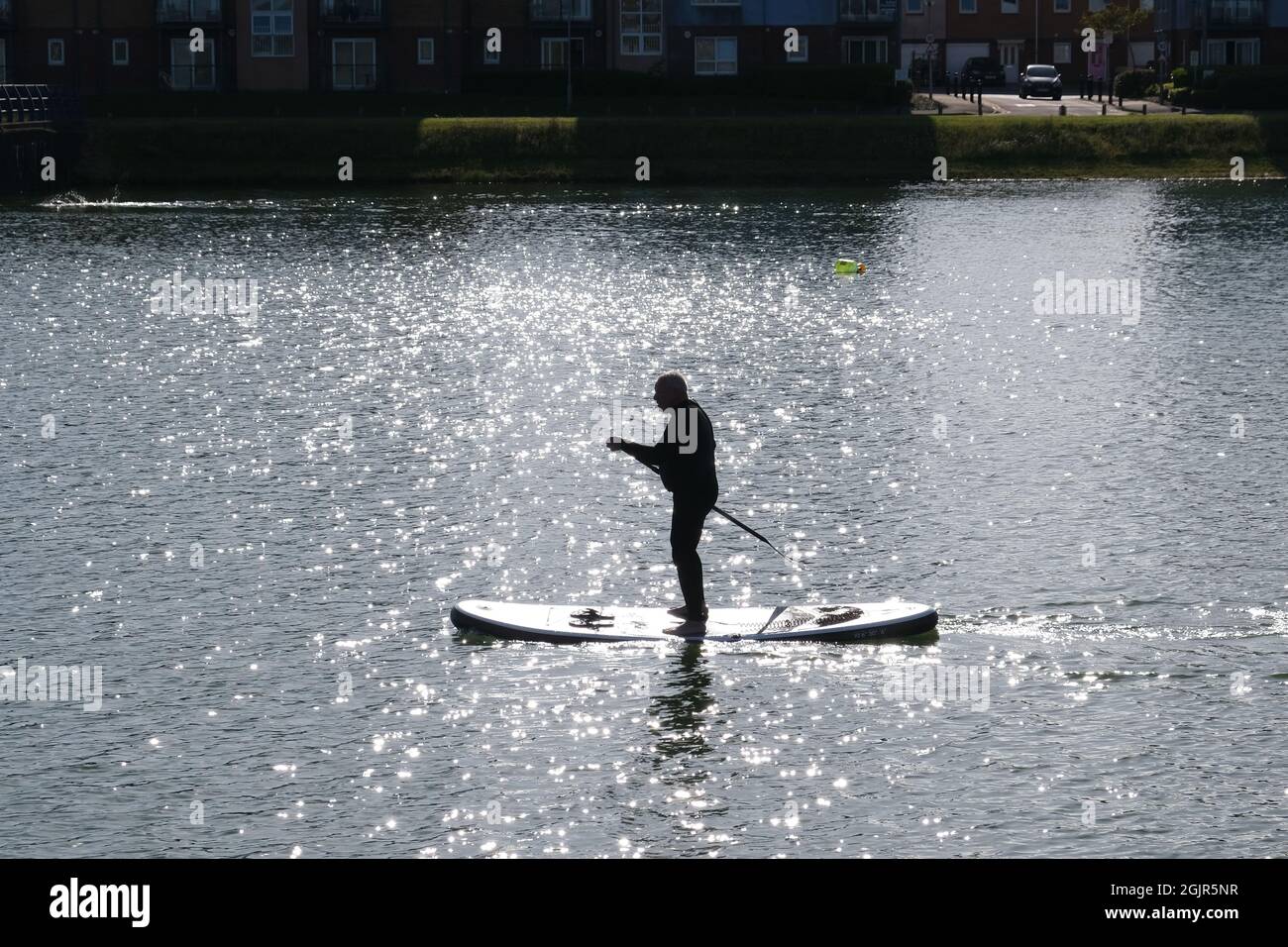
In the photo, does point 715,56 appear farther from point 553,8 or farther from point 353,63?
point 353,63

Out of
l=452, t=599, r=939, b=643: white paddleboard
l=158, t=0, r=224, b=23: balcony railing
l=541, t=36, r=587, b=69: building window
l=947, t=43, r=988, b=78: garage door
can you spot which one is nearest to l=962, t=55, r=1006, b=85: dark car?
l=947, t=43, r=988, b=78: garage door

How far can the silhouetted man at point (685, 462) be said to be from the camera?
22.0m

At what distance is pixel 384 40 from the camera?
105500mm

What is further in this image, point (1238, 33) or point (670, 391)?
point (1238, 33)

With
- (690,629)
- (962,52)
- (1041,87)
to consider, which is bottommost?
(690,629)

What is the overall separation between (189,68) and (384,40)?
428 inches

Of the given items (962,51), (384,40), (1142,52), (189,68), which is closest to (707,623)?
(384,40)

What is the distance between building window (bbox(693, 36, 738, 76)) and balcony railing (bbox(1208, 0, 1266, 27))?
29.2 metres

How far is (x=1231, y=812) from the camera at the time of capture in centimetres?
1845

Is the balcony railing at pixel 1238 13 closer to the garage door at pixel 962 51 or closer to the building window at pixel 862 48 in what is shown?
the building window at pixel 862 48

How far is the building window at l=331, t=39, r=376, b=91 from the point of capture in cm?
10556

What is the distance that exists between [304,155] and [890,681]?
7126 centimetres

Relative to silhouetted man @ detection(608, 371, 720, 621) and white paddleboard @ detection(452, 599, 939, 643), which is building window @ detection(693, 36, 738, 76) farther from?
silhouetted man @ detection(608, 371, 720, 621)

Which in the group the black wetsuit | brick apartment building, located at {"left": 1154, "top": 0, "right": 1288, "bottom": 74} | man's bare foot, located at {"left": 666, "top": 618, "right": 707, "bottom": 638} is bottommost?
man's bare foot, located at {"left": 666, "top": 618, "right": 707, "bottom": 638}
